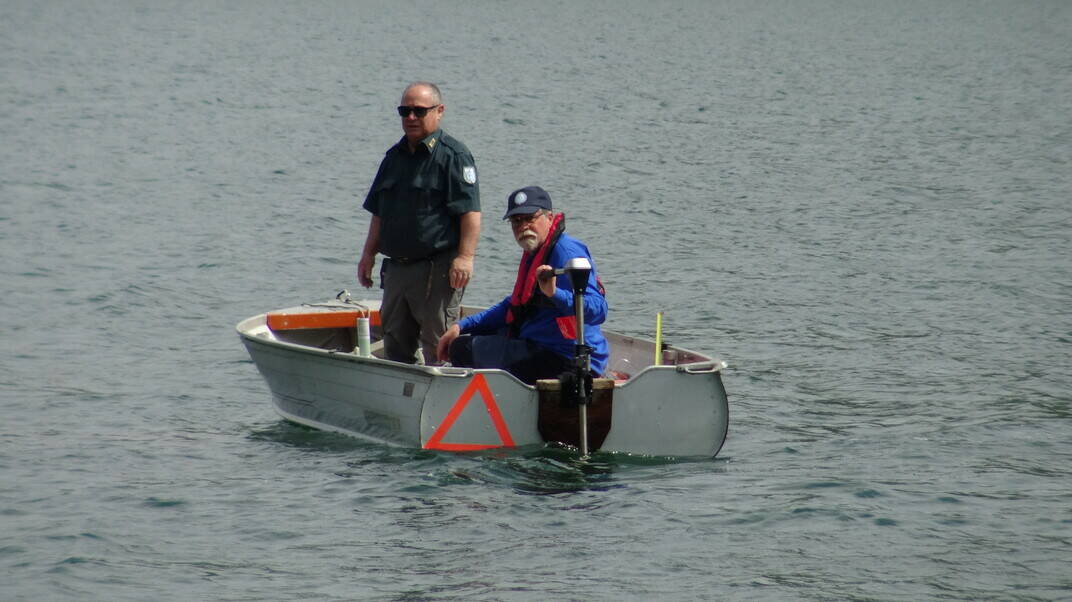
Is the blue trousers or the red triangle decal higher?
the blue trousers

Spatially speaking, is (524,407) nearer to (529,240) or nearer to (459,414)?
(459,414)

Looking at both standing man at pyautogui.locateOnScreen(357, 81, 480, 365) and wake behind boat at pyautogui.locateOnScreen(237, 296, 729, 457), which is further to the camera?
standing man at pyautogui.locateOnScreen(357, 81, 480, 365)

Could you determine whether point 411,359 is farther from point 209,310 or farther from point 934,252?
point 934,252

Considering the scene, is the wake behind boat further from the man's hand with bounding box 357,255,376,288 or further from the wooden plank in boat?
the wooden plank in boat

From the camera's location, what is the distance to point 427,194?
977 cm

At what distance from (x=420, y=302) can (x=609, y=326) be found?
16.8ft

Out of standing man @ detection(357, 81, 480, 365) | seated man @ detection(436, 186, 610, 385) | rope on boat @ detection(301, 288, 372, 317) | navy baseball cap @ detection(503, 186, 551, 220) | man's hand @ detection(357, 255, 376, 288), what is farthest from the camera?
rope on boat @ detection(301, 288, 372, 317)

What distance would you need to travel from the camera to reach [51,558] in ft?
27.1

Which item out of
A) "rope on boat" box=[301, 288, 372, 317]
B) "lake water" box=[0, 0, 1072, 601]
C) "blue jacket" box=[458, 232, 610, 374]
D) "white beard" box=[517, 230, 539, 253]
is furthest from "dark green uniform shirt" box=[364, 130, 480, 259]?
"rope on boat" box=[301, 288, 372, 317]

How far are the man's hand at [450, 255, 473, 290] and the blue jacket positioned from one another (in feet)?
0.86

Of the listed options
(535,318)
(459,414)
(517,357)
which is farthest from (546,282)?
(459,414)

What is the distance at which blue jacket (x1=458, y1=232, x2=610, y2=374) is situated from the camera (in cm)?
918

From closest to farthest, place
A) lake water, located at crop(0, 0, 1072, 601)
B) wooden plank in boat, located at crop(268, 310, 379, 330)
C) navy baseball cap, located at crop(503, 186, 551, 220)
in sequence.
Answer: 1. lake water, located at crop(0, 0, 1072, 601)
2. navy baseball cap, located at crop(503, 186, 551, 220)
3. wooden plank in boat, located at crop(268, 310, 379, 330)

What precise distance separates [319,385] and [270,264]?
27.2 ft
